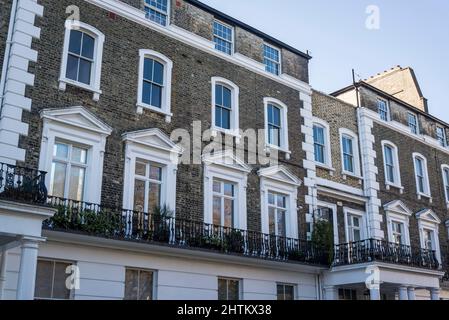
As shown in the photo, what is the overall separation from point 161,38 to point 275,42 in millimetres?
5605

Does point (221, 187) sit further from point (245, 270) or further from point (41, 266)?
point (41, 266)

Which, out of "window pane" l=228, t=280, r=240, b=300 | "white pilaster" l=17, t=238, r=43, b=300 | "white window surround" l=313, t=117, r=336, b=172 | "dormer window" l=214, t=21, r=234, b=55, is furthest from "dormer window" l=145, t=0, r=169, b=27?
"white pilaster" l=17, t=238, r=43, b=300

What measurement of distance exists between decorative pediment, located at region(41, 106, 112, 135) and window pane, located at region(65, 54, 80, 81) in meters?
1.12

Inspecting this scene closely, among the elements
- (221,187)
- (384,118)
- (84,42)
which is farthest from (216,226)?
(384,118)

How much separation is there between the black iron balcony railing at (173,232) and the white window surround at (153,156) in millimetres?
691

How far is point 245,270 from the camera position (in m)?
17.0

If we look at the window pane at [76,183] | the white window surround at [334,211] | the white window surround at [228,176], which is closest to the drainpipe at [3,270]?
the window pane at [76,183]

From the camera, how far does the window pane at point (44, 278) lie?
12.8 metres

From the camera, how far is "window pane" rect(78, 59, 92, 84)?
15247 millimetres

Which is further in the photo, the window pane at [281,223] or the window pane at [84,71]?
the window pane at [281,223]

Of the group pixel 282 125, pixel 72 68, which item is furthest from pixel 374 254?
pixel 72 68

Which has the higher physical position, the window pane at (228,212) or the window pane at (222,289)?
the window pane at (228,212)

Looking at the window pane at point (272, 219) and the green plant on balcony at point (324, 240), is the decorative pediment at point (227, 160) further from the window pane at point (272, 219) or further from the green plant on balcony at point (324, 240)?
the green plant on balcony at point (324, 240)

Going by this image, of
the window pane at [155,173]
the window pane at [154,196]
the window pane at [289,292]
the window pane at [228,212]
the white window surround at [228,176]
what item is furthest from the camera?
the window pane at [289,292]
